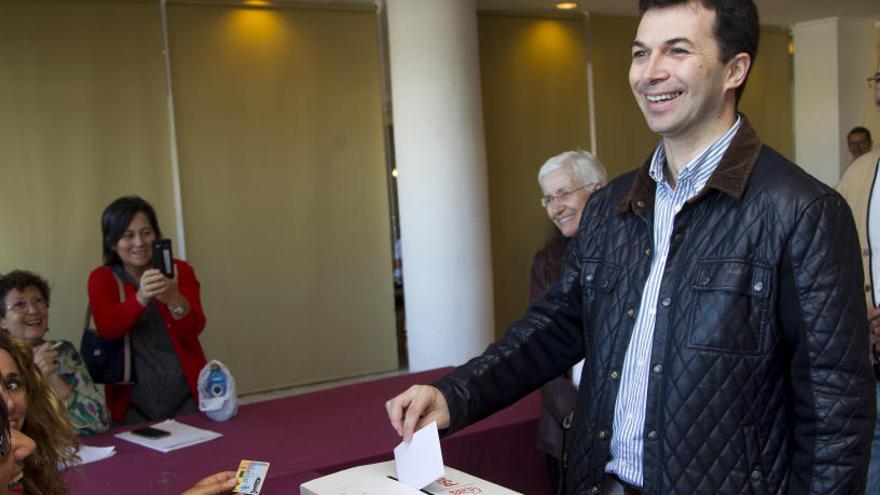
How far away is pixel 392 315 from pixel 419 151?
1.55 meters

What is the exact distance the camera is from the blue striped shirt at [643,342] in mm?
1496

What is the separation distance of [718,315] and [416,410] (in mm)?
547

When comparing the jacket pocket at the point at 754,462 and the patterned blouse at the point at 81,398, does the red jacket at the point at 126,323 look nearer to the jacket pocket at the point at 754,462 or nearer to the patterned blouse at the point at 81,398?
the patterned blouse at the point at 81,398

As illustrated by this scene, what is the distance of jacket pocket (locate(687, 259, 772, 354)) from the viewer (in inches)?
54.7

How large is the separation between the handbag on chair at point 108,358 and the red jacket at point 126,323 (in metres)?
0.03

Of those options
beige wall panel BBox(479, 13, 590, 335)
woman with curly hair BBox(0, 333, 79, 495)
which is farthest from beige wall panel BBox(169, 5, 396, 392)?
woman with curly hair BBox(0, 333, 79, 495)

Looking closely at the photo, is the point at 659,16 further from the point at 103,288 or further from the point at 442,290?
the point at 442,290

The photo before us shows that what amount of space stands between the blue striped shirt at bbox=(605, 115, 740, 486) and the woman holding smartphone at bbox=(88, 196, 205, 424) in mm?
2278

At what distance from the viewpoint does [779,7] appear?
829 cm

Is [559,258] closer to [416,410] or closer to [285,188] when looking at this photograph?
[416,410]

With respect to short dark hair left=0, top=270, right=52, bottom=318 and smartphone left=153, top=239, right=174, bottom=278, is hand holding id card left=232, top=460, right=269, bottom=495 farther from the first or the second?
short dark hair left=0, top=270, right=52, bottom=318

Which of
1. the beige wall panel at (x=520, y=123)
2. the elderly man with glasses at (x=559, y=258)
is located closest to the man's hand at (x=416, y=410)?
the elderly man with glasses at (x=559, y=258)

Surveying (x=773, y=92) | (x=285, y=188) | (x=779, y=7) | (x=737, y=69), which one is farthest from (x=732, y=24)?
(x=773, y=92)

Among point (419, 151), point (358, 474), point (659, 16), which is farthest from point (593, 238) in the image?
point (419, 151)
